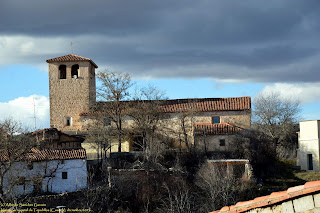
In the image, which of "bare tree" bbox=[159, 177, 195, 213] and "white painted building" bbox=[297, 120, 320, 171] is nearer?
"bare tree" bbox=[159, 177, 195, 213]

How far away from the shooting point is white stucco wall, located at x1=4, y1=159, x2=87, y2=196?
28.9 m

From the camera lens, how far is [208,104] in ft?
131

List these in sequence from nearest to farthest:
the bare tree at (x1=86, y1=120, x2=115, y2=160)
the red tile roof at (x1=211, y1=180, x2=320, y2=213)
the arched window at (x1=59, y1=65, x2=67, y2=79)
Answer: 1. the red tile roof at (x1=211, y1=180, x2=320, y2=213)
2. the bare tree at (x1=86, y1=120, x2=115, y2=160)
3. the arched window at (x1=59, y1=65, x2=67, y2=79)

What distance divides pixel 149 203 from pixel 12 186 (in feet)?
26.9

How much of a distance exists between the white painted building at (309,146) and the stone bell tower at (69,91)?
17.9 m

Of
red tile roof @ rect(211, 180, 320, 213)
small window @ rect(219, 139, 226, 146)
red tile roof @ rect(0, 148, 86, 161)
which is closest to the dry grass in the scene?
small window @ rect(219, 139, 226, 146)

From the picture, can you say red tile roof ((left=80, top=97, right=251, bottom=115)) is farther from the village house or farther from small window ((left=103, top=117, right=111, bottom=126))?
small window ((left=103, top=117, right=111, bottom=126))

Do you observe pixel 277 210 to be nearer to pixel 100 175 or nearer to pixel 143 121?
pixel 100 175

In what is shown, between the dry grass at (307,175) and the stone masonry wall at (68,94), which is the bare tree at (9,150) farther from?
the dry grass at (307,175)

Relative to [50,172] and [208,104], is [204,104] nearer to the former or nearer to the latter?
[208,104]

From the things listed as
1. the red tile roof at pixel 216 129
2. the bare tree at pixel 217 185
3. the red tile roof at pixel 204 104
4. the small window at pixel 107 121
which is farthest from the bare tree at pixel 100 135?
the bare tree at pixel 217 185

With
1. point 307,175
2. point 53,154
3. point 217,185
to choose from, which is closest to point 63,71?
point 53,154

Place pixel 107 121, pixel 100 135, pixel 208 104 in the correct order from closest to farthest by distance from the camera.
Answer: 1. pixel 100 135
2. pixel 107 121
3. pixel 208 104

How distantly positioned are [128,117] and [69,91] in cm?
610
